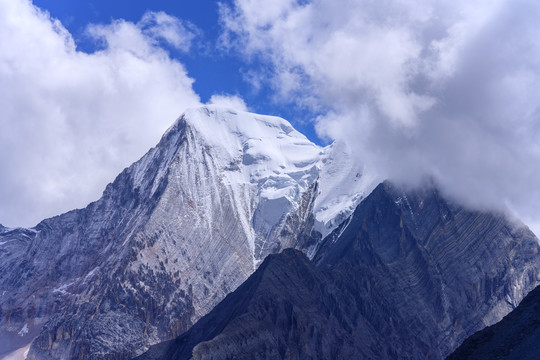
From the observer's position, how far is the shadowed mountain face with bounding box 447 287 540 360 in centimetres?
9075

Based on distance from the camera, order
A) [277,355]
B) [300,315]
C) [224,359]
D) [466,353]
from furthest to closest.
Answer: [300,315]
[277,355]
[224,359]
[466,353]

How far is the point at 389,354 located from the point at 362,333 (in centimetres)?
791

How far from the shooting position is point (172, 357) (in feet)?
605

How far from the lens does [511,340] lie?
9388 cm

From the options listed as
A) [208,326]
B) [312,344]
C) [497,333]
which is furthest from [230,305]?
[497,333]

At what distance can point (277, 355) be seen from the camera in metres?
176

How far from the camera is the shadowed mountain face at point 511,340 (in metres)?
90.8

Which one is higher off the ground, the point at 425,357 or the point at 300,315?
the point at 300,315

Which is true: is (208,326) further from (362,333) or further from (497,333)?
(497,333)

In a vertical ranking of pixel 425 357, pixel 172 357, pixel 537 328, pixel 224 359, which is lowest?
pixel 537 328

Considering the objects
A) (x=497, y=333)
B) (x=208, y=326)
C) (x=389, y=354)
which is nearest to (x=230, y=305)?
(x=208, y=326)

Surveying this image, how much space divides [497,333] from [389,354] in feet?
331

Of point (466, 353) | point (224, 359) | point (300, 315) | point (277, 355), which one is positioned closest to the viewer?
point (466, 353)

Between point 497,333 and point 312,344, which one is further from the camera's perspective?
point 312,344
